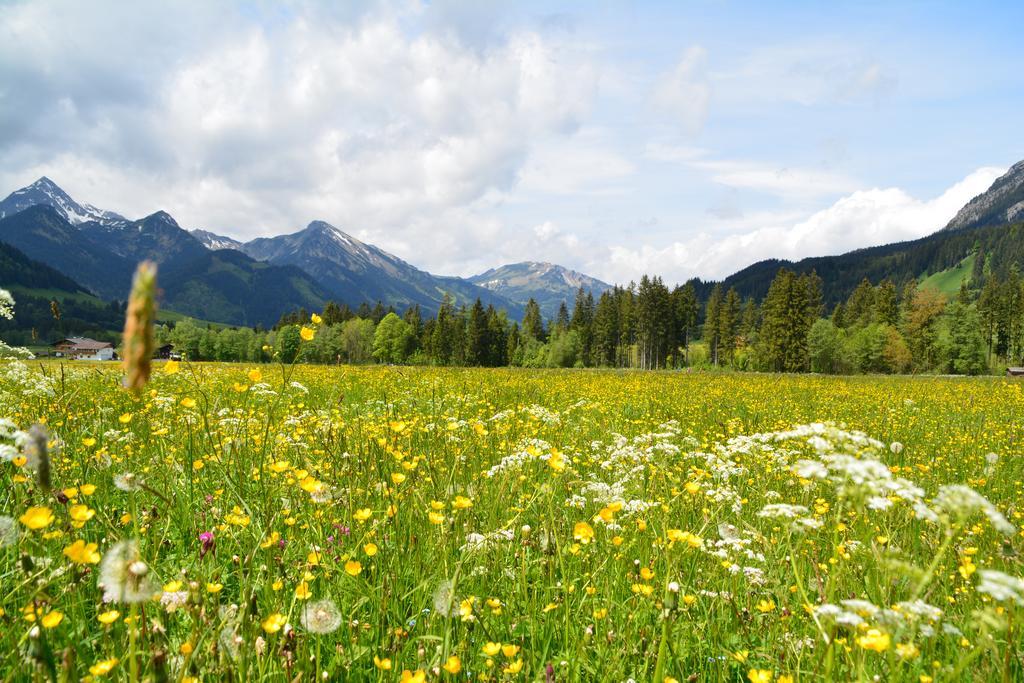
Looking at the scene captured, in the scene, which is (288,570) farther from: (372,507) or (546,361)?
(546,361)

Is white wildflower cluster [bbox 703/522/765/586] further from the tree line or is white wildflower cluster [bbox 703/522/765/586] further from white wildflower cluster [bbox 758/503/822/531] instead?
the tree line

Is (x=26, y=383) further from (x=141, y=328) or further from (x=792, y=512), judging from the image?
(x=792, y=512)

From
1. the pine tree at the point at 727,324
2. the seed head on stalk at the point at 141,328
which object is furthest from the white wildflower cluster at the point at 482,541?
the pine tree at the point at 727,324

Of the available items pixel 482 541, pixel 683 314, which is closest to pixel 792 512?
pixel 482 541

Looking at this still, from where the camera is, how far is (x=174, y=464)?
425 centimetres

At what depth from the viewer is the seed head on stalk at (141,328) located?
0.63m

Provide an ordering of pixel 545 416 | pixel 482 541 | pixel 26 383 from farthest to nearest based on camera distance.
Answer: pixel 545 416
pixel 26 383
pixel 482 541

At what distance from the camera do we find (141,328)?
70 cm

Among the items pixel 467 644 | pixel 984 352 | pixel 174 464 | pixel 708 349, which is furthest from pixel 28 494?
pixel 708 349

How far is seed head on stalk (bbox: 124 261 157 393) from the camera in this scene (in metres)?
0.63

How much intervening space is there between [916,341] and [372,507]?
294ft

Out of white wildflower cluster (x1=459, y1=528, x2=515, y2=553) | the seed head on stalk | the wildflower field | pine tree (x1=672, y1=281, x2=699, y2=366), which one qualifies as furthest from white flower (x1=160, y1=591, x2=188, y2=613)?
pine tree (x1=672, y1=281, x2=699, y2=366)

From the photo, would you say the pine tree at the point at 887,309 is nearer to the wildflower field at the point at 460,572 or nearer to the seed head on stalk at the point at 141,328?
the wildflower field at the point at 460,572

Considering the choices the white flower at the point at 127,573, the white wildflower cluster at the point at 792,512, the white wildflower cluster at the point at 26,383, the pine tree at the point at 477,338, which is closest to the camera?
the white flower at the point at 127,573
